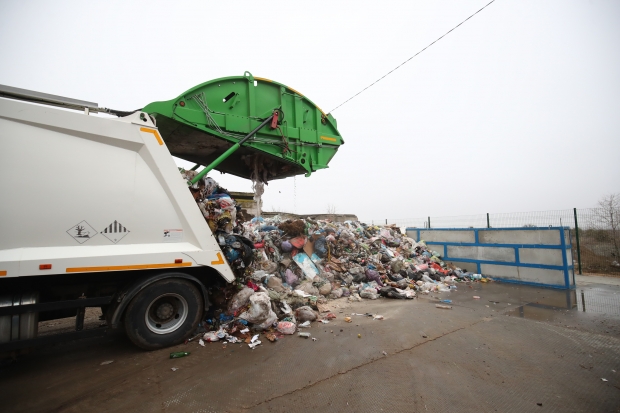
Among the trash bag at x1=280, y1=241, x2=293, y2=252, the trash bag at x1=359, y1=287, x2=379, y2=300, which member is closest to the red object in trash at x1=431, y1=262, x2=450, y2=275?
the trash bag at x1=359, y1=287, x2=379, y2=300

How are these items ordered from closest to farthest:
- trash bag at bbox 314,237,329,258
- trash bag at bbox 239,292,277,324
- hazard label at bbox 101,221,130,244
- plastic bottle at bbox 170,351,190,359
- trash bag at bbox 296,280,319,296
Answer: hazard label at bbox 101,221,130,244 → plastic bottle at bbox 170,351,190,359 → trash bag at bbox 239,292,277,324 → trash bag at bbox 296,280,319,296 → trash bag at bbox 314,237,329,258

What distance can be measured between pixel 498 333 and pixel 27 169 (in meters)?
5.07

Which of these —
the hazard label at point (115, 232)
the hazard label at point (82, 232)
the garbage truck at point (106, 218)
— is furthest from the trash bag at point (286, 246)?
the hazard label at point (82, 232)

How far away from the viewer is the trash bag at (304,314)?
11.8 feet

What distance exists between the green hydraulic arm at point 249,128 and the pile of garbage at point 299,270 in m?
0.59

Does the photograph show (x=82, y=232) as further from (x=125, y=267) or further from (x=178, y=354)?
(x=178, y=354)

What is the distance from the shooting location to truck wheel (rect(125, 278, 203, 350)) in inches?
106

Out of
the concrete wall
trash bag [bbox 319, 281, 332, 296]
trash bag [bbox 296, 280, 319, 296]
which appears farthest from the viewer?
the concrete wall

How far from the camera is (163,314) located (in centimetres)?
289

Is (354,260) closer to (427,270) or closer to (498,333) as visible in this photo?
(427,270)

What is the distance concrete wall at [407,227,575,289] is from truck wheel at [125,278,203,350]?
687cm

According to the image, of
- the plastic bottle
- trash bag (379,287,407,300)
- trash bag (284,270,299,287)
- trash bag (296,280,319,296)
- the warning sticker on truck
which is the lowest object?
trash bag (379,287,407,300)

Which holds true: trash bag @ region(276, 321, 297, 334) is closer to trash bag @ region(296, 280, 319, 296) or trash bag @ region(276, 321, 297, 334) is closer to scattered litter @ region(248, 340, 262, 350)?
scattered litter @ region(248, 340, 262, 350)

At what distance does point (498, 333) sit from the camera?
10.7ft
